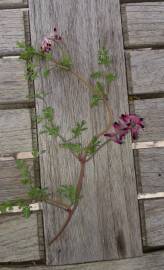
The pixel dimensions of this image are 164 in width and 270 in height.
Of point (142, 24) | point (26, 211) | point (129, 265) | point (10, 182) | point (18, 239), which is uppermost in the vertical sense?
point (142, 24)

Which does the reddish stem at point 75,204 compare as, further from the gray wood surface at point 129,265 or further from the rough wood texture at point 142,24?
the rough wood texture at point 142,24

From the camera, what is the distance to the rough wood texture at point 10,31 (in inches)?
68.4

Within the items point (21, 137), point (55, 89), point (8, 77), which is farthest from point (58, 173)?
point (8, 77)

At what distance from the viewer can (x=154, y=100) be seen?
176cm

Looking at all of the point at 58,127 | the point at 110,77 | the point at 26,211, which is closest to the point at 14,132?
the point at 58,127

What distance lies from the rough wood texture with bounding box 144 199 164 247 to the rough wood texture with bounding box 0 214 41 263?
44cm

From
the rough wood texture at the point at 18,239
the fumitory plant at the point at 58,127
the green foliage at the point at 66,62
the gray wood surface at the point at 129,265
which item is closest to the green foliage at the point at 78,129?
the fumitory plant at the point at 58,127

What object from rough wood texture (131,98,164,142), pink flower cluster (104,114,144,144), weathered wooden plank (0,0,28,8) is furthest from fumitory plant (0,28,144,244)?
weathered wooden plank (0,0,28,8)

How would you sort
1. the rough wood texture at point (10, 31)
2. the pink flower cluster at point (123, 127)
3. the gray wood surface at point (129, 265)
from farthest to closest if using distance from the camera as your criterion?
the rough wood texture at point (10, 31) → the gray wood surface at point (129, 265) → the pink flower cluster at point (123, 127)

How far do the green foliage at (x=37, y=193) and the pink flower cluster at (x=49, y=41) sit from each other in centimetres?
55

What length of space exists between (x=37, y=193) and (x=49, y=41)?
600 millimetres

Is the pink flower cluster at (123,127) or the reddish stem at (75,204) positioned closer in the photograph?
the pink flower cluster at (123,127)

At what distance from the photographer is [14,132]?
5.54ft

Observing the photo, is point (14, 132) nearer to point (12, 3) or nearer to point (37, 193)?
point (37, 193)
